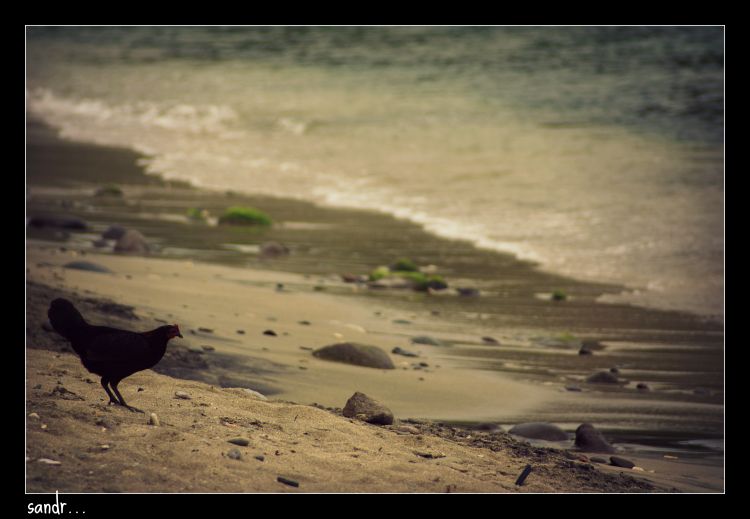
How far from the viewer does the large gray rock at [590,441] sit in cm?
573

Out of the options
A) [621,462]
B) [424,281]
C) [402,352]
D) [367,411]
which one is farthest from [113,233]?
[621,462]

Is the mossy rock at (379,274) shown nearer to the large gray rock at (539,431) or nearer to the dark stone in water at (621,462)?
the large gray rock at (539,431)

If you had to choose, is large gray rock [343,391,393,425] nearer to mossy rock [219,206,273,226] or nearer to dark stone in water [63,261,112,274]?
dark stone in water [63,261,112,274]

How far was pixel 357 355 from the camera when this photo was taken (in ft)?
23.3

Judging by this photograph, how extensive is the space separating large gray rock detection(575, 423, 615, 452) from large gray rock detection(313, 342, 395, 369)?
5.61 ft

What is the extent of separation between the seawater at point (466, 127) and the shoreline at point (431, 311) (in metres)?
0.75

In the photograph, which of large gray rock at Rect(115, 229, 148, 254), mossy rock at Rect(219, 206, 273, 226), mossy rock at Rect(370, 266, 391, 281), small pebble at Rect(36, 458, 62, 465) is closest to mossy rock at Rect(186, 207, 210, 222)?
mossy rock at Rect(219, 206, 273, 226)

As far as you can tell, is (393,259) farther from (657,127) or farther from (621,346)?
(657,127)

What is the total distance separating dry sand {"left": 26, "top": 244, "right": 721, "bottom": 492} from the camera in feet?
14.0

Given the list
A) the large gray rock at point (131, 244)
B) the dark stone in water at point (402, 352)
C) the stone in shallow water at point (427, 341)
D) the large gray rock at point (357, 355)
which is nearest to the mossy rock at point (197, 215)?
the large gray rock at point (131, 244)

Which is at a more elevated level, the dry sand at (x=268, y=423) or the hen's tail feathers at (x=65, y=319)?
the hen's tail feathers at (x=65, y=319)

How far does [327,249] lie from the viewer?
1133 centimetres

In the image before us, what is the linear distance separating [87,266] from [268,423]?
14.4 ft

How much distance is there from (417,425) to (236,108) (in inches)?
776
